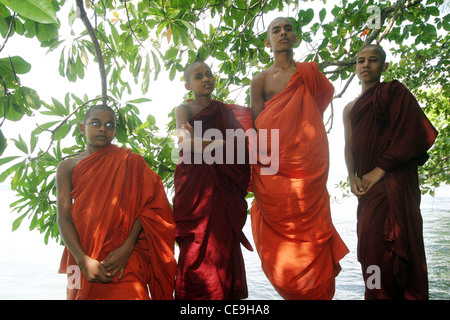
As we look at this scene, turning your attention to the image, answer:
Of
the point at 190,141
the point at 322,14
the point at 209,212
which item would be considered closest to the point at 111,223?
the point at 209,212

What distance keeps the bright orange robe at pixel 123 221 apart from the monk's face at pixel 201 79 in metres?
0.73

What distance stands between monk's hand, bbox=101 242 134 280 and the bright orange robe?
42mm

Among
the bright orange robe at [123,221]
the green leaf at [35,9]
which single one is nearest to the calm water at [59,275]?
the bright orange robe at [123,221]

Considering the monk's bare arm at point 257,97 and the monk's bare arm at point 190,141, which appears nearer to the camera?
the monk's bare arm at point 190,141

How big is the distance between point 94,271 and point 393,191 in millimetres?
2108

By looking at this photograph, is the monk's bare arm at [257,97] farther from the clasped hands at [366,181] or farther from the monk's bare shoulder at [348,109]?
the clasped hands at [366,181]

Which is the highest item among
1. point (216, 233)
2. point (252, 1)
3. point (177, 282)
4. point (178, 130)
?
point (252, 1)

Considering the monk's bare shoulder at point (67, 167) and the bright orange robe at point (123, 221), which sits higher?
the monk's bare shoulder at point (67, 167)

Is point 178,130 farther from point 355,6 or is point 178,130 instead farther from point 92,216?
point 355,6

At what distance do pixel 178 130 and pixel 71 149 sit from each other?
1248mm

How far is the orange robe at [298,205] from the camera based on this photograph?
7.51 ft

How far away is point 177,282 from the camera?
2.31 metres

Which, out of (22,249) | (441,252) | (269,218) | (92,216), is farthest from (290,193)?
(22,249)

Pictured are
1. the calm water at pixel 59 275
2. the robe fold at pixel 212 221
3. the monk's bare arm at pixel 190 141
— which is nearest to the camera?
the robe fold at pixel 212 221
